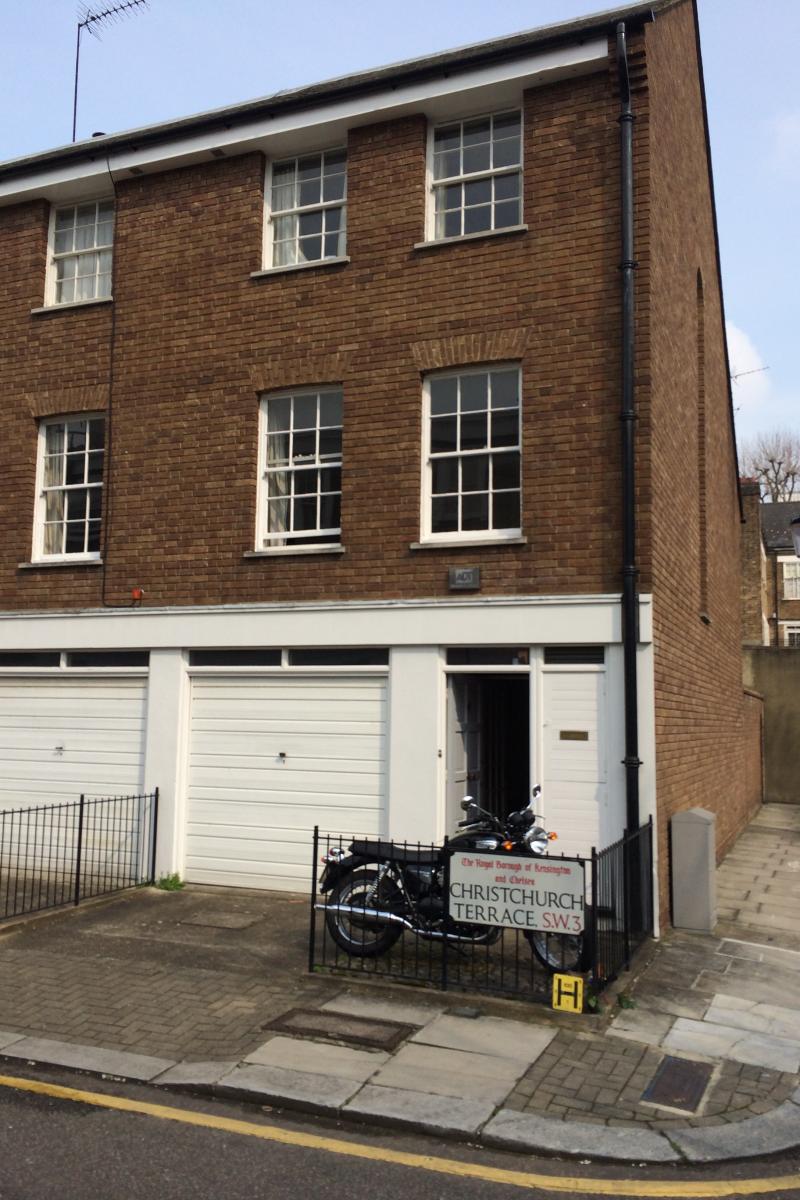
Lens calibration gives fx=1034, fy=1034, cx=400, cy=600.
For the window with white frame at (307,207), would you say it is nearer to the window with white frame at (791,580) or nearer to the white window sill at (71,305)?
the white window sill at (71,305)

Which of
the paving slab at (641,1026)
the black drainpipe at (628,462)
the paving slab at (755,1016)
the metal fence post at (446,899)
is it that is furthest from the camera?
the black drainpipe at (628,462)

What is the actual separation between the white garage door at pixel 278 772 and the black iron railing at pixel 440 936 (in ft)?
7.59

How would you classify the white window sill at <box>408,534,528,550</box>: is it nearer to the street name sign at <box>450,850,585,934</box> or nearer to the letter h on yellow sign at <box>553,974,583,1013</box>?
the street name sign at <box>450,850,585,934</box>

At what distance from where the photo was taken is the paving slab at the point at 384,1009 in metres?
7.36

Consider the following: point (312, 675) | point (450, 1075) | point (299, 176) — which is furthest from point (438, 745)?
point (299, 176)

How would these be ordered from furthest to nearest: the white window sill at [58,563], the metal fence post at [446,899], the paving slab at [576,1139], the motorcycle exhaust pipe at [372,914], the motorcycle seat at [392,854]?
the white window sill at [58,563] → the motorcycle seat at [392,854] → the motorcycle exhaust pipe at [372,914] → the metal fence post at [446,899] → the paving slab at [576,1139]

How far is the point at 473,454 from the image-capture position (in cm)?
1165

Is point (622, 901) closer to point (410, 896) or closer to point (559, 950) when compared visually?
point (559, 950)

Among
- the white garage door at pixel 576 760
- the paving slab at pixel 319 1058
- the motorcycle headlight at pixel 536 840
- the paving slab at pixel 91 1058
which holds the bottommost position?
the paving slab at pixel 91 1058

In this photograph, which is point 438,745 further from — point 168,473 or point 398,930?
point 168,473

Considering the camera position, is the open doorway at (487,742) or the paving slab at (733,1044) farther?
the open doorway at (487,742)

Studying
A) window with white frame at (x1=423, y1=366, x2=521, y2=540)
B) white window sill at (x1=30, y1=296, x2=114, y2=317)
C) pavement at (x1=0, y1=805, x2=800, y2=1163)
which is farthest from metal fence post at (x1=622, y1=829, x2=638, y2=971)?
white window sill at (x1=30, y1=296, x2=114, y2=317)

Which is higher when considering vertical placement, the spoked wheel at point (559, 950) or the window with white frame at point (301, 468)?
the window with white frame at point (301, 468)

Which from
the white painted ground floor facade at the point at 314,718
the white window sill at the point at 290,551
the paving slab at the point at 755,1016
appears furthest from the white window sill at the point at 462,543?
the paving slab at the point at 755,1016
